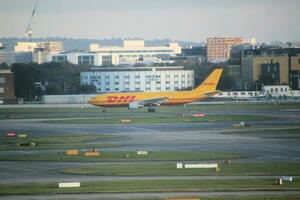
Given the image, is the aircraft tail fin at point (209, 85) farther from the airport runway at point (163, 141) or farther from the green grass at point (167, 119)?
the green grass at point (167, 119)

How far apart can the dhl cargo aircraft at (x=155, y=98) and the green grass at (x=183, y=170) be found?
86235 millimetres

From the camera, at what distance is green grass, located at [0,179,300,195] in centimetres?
5353

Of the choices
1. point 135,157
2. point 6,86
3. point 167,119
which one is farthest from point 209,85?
point 135,157

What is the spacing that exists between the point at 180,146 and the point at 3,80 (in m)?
113

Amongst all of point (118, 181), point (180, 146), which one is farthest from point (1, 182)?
point (180, 146)

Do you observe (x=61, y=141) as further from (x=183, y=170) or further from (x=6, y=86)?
(x=6, y=86)

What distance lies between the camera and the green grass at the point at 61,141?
8644cm

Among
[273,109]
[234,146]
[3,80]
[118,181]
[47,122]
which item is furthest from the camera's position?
[3,80]

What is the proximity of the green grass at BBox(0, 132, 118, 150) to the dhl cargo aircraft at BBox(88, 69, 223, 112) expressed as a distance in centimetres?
5459

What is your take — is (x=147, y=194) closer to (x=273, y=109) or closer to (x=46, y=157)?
(x=46, y=157)

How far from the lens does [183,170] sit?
6406 cm

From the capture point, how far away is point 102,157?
244ft

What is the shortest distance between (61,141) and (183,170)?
30.7 meters

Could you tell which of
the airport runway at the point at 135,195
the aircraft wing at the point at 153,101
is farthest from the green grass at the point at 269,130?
the aircraft wing at the point at 153,101
